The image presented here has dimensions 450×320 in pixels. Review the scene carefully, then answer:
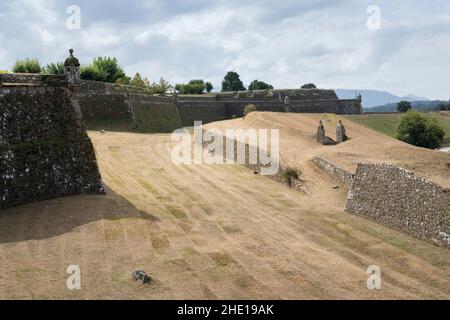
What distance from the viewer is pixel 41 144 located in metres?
23.8

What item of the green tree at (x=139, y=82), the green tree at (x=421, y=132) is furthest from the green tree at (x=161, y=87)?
the green tree at (x=421, y=132)

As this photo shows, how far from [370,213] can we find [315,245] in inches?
206

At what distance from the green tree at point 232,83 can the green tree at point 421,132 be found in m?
62.9

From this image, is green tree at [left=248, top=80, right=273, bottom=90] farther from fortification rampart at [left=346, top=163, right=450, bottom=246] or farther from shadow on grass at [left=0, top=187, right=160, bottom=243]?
shadow on grass at [left=0, top=187, right=160, bottom=243]

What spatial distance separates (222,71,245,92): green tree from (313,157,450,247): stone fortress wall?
324ft

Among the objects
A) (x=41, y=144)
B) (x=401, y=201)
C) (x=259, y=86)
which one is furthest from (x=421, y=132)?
(x=259, y=86)

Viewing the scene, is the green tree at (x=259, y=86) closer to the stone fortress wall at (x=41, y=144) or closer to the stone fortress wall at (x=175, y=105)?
the stone fortress wall at (x=175, y=105)

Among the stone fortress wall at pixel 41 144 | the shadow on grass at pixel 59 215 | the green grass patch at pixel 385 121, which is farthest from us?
the green grass patch at pixel 385 121

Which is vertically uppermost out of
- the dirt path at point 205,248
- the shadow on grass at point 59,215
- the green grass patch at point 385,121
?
the green grass patch at point 385,121

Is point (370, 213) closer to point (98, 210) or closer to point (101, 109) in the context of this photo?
point (98, 210)

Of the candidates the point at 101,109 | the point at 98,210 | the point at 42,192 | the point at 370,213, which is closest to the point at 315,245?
the point at 370,213

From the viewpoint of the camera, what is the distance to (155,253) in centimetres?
1922

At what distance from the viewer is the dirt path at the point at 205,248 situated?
1664 centimetres
